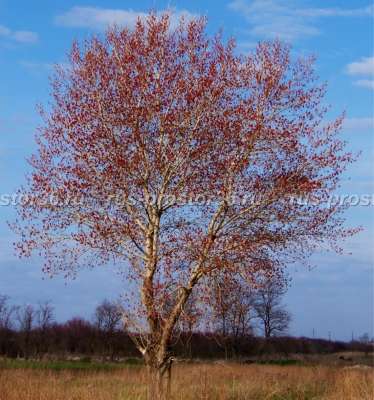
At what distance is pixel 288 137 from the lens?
11.6 meters

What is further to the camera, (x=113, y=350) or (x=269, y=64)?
(x=113, y=350)

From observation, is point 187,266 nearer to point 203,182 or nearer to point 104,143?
point 203,182

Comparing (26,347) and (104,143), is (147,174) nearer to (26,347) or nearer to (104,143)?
(104,143)

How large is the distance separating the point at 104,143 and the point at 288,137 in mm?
3508

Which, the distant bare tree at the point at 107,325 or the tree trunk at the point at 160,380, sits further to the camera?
the distant bare tree at the point at 107,325

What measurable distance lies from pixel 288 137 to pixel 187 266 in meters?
3.12

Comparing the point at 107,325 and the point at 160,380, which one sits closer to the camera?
the point at 160,380

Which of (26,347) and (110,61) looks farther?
(26,347)

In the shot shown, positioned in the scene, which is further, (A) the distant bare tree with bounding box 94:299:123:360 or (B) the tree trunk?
(A) the distant bare tree with bounding box 94:299:123:360

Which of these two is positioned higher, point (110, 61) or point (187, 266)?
point (110, 61)

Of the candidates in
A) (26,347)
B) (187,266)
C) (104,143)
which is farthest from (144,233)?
(26,347)

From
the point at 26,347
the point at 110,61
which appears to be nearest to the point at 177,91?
the point at 110,61

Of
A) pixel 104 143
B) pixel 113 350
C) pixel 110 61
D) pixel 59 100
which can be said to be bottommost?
pixel 113 350

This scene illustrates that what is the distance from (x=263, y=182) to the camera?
459 inches
